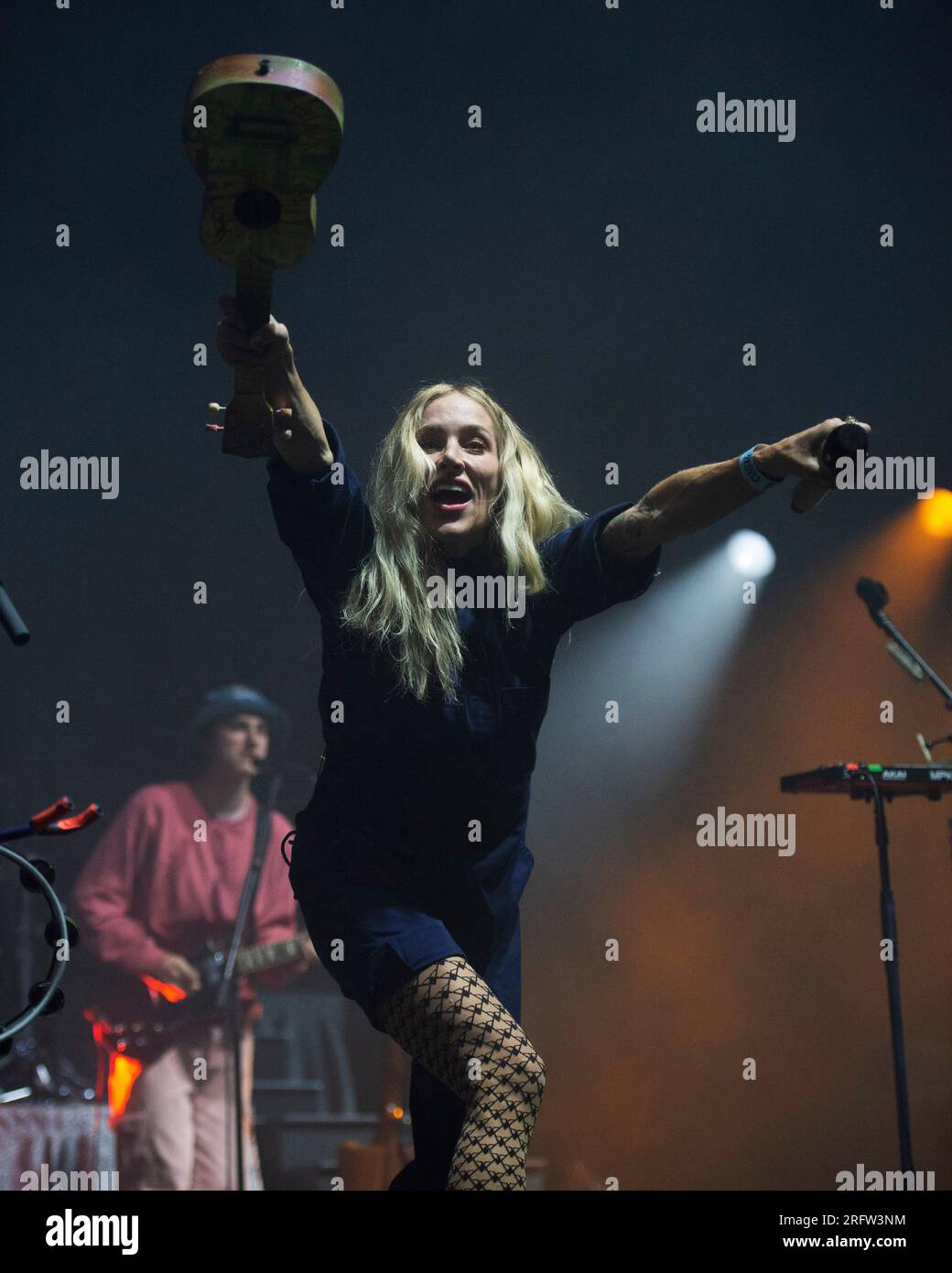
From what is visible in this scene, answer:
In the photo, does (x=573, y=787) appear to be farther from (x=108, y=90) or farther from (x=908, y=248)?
(x=108, y=90)

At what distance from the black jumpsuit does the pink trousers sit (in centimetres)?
284

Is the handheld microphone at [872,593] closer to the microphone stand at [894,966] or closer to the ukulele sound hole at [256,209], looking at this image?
the microphone stand at [894,966]

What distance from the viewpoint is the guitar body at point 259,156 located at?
1.96 metres

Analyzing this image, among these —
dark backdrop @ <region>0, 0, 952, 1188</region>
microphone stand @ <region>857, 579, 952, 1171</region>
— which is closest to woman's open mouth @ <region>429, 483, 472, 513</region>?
microphone stand @ <region>857, 579, 952, 1171</region>

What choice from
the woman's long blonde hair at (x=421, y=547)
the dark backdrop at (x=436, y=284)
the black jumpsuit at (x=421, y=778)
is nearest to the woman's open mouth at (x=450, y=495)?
the woman's long blonde hair at (x=421, y=547)

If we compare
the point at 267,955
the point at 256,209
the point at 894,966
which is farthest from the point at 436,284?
the point at 256,209

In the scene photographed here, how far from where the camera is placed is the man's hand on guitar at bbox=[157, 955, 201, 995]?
5.16 metres

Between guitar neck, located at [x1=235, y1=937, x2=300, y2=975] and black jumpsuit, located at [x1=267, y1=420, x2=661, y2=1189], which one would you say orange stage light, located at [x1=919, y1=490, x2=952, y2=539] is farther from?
black jumpsuit, located at [x1=267, y1=420, x2=661, y2=1189]

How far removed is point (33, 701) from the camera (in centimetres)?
562

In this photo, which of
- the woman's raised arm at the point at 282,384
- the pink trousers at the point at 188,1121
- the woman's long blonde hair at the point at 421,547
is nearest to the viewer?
the woman's raised arm at the point at 282,384

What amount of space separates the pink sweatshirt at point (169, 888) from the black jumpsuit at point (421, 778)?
2.95 meters

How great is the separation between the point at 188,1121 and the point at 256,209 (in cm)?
409

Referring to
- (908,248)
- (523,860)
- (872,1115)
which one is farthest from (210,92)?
(872,1115)
